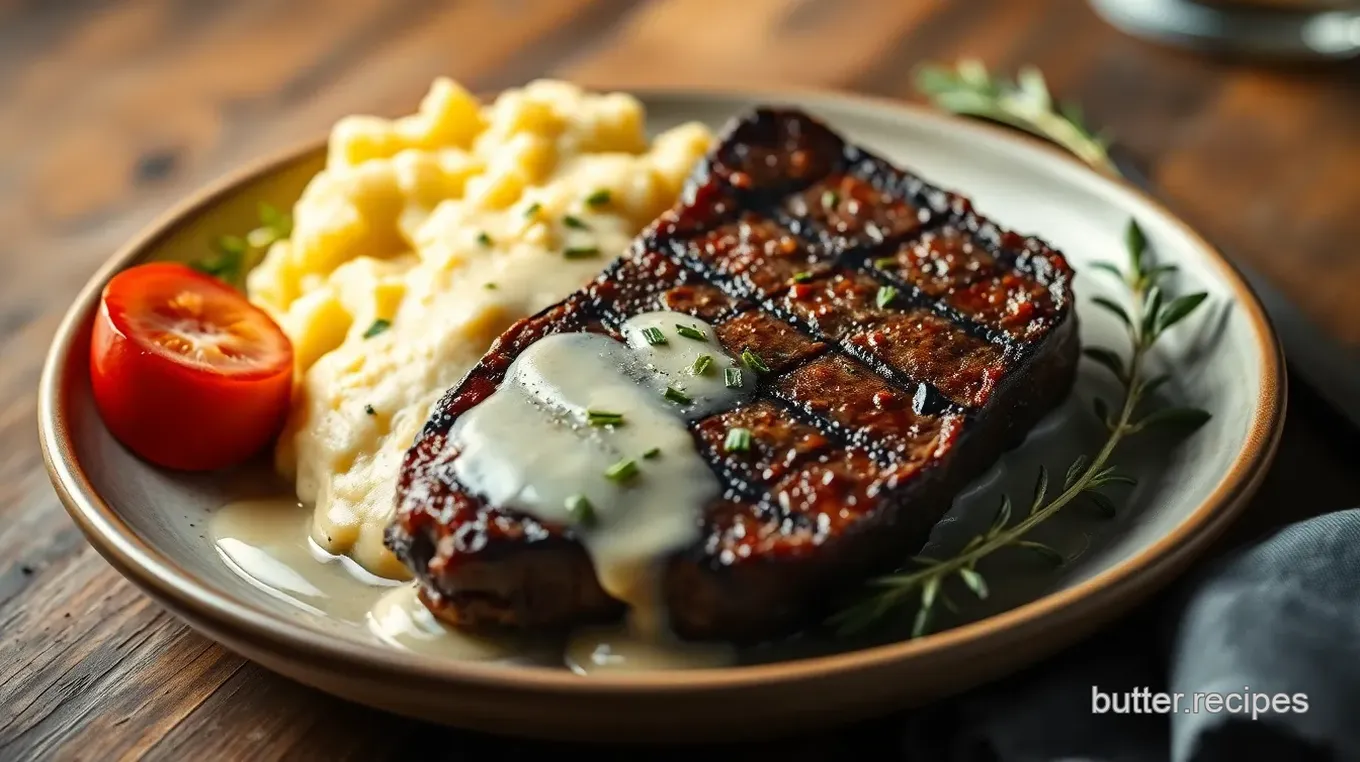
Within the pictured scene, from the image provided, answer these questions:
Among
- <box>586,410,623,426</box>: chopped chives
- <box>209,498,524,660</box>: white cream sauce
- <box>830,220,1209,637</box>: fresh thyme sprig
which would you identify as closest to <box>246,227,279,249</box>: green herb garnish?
<box>209,498,524,660</box>: white cream sauce

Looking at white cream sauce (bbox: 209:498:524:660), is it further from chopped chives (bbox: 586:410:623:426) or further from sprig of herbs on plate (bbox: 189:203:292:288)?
sprig of herbs on plate (bbox: 189:203:292:288)

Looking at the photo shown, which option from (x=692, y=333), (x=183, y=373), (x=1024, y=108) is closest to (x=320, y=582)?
(x=183, y=373)

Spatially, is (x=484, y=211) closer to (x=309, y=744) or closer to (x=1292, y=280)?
(x=309, y=744)

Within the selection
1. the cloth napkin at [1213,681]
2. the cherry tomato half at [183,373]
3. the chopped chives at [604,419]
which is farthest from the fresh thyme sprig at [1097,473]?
the cherry tomato half at [183,373]

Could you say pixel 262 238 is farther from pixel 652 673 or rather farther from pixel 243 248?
pixel 652 673

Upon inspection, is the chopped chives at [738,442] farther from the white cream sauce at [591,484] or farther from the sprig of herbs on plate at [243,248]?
the sprig of herbs on plate at [243,248]
